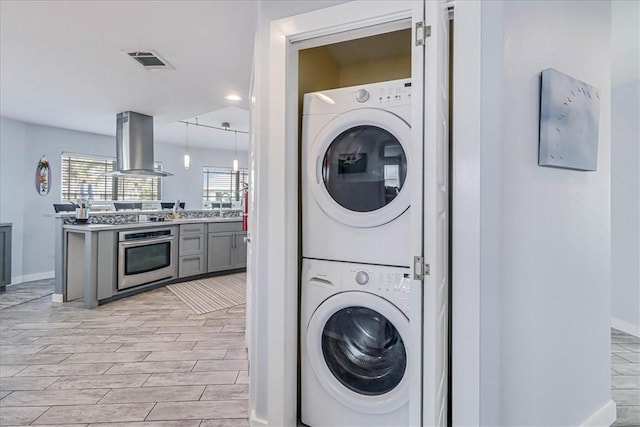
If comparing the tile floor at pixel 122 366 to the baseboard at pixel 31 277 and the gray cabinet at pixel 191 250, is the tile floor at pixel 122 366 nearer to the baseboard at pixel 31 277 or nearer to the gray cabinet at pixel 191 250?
the gray cabinet at pixel 191 250

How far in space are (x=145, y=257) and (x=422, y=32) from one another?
4.48 m

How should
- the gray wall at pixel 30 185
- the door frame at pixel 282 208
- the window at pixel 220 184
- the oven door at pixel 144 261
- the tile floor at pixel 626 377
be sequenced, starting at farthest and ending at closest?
the window at pixel 220 184, the gray wall at pixel 30 185, the oven door at pixel 144 261, the tile floor at pixel 626 377, the door frame at pixel 282 208

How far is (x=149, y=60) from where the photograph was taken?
3.01m

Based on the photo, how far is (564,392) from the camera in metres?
1.63

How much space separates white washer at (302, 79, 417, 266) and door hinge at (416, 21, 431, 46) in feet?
0.99

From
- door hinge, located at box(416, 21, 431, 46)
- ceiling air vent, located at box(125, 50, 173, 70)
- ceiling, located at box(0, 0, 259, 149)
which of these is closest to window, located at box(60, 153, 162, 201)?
ceiling, located at box(0, 0, 259, 149)

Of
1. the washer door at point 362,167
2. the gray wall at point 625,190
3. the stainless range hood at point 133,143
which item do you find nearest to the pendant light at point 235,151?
the stainless range hood at point 133,143

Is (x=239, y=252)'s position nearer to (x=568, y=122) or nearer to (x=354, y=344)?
(x=354, y=344)

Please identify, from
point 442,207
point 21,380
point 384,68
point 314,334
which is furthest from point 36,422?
point 384,68

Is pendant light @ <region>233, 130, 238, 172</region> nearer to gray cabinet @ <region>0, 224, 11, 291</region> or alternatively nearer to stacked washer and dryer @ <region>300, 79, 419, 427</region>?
gray cabinet @ <region>0, 224, 11, 291</region>

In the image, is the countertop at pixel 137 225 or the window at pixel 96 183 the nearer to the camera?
the countertop at pixel 137 225

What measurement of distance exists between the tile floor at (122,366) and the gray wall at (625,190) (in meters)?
3.54

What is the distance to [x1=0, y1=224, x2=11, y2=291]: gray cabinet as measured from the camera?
4695 mm

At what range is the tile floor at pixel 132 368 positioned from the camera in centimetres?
200
